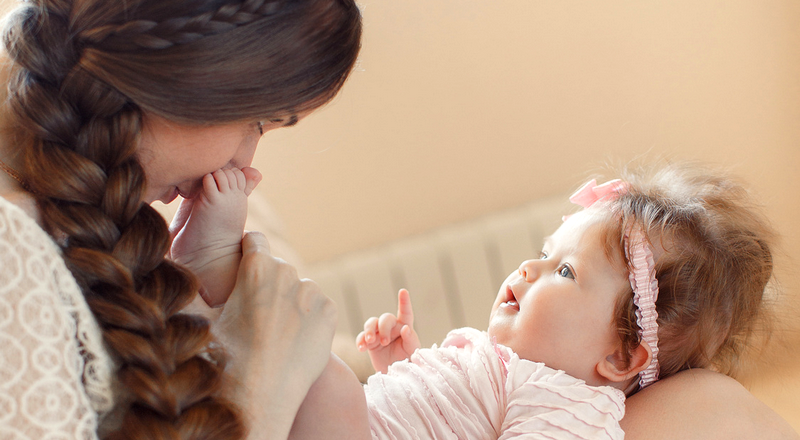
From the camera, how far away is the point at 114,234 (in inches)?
28.8

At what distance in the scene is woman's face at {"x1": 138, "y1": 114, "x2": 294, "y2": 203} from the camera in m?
0.79

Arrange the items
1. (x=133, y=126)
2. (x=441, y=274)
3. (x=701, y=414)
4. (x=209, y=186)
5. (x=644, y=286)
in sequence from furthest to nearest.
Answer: (x=441, y=274), (x=644, y=286), (x=701, y=414), (x=209, y=186), (x=133, y=126)

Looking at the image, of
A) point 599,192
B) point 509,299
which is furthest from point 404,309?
point 599,192

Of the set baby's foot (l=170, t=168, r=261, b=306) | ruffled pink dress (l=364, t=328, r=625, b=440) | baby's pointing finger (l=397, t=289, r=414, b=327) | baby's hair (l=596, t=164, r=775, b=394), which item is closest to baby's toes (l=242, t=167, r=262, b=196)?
baby's foot (l=170, t=168, r=261, b=306)

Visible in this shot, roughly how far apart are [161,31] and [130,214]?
22 centimetres

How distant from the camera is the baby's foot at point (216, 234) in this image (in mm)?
879

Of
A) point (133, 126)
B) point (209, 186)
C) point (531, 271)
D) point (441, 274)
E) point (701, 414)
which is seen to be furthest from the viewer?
point (441, 274)

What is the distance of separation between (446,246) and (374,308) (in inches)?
13.1

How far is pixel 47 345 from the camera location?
2.09 ft

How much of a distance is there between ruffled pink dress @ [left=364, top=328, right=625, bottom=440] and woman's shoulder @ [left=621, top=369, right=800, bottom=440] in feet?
0.13

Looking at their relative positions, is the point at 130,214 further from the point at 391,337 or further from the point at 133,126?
the point at 391,337

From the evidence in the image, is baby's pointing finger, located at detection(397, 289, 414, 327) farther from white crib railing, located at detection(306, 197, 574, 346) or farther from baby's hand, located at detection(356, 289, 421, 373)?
white crib railing, located at detection(306, 197, 574, 346)

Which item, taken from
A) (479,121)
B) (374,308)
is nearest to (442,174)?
(479,121)

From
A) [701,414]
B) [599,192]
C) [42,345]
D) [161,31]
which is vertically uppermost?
[161,31]
